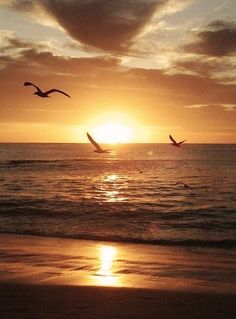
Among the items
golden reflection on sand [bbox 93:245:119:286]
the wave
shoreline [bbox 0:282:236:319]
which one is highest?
shoreline [bbox 0:282:236:319]

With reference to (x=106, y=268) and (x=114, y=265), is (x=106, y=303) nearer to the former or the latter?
(x=106, y=268)

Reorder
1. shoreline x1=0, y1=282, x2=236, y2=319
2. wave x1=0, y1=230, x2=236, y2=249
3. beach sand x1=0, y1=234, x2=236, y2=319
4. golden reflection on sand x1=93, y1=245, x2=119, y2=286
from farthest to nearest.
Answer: wave x1=0, y1=230, x2=236, y2=249, golden reflection on sand x1=93, y1=245, x2=119, y2=286, beach sand x1=0, y1=234, x2=236, y2=319, shoreline x1=0, y1=282, x2=236, y2=319

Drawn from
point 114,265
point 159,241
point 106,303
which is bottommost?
point 159,241

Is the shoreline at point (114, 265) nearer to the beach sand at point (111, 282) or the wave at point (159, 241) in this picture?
the beach sand at point (111, 282)

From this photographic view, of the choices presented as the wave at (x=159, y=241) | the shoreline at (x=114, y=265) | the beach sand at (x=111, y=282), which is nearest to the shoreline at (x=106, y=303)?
the beach sand at (x=111, y=282)

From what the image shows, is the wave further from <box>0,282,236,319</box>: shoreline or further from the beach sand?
<box>0,282,236,319</box>: shoreline

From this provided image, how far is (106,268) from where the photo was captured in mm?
11430

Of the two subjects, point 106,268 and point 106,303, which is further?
point 106,268

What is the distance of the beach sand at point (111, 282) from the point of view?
24.3 ft

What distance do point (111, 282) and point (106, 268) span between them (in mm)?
1863

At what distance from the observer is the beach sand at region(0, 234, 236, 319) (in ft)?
24.3

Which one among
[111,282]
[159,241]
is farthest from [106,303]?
[159,241]

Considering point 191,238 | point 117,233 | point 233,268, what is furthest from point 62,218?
point 233,268

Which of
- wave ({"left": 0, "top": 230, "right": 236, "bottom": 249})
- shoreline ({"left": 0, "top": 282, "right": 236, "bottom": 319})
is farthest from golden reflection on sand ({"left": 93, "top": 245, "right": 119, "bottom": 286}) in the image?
wave ({"left": 0, "top": 230, "right": 236, "bottom": 249})
